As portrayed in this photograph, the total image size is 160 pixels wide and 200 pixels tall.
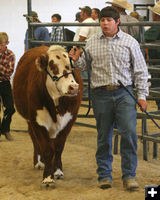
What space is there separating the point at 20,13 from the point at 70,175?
906 cm

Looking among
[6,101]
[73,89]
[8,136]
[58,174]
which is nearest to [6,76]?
[6,101]

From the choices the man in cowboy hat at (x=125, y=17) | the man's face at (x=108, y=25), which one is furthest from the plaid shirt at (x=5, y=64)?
the man's face at (x=108, y=25)

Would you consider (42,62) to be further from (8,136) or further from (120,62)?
(8,136)

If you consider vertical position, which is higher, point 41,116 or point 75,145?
point 41,116

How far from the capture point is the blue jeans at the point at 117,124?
4117mm

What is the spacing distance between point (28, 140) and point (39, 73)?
2.40m

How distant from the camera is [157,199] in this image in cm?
242

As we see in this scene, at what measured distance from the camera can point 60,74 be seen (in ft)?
13.6

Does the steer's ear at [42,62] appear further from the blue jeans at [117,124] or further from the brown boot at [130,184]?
the brown boot at [130,184]

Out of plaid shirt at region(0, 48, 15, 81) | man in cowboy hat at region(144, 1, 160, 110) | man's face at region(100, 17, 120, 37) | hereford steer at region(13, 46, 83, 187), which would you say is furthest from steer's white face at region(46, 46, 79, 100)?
plaid shirt at region(0, 48, 15, 81)

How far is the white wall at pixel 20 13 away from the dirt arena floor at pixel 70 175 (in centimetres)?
699

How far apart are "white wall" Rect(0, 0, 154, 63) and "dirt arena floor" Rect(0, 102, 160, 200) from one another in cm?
699

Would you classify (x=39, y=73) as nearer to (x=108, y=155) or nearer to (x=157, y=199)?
(x=108, y=155)

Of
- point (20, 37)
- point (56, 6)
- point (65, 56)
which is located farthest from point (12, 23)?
point (65, 56)
